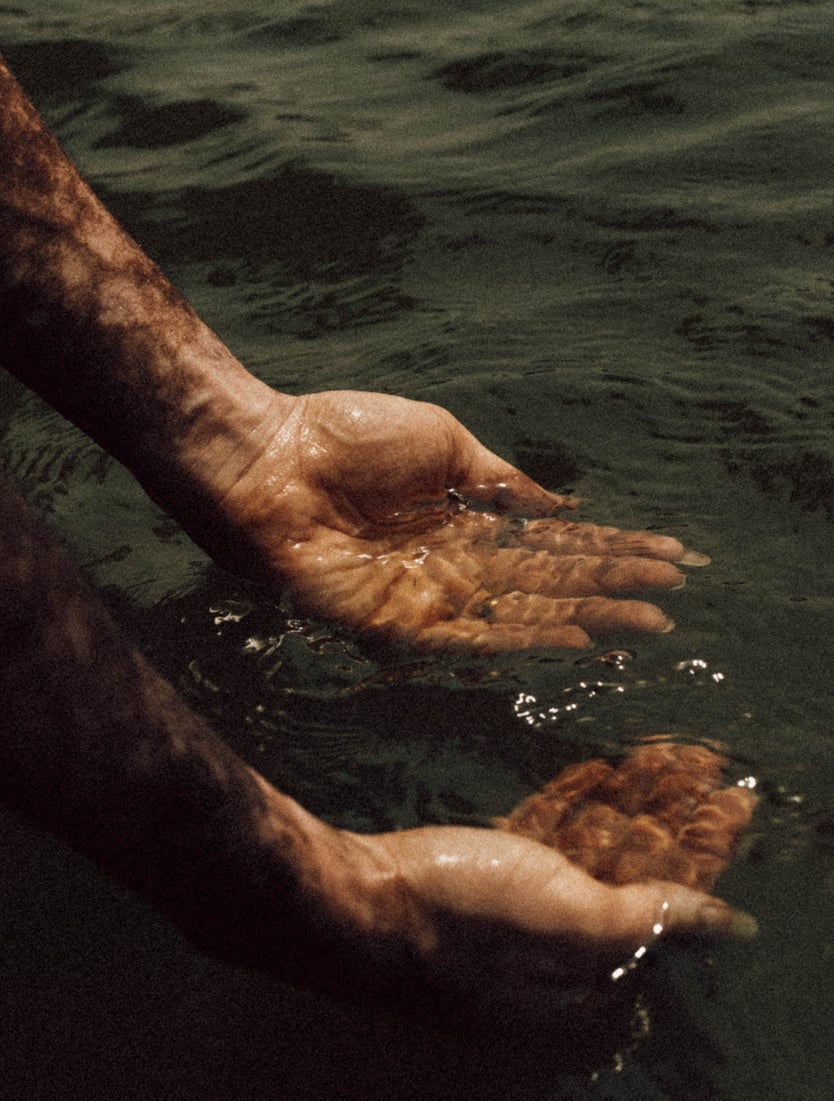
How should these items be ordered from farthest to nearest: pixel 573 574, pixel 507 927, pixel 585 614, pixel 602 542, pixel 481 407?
pixel 481 407 < pixel 602 542 < pixel 573 574 < pixel 585 614 < pixel 507 927

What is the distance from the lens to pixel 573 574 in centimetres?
290

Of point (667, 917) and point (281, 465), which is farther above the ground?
point (281, 465)

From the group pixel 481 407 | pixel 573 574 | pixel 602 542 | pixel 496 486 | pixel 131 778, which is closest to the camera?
pixel 131 778

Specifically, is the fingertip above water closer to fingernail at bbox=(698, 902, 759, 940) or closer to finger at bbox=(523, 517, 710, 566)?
finger at bbox=(523, 517, 710, 566)

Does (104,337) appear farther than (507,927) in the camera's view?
Yes

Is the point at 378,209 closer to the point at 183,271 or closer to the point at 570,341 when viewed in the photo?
the point at 183,271

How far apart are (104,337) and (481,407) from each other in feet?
3.82

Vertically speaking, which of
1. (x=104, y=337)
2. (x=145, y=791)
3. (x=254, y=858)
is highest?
(x=104, y=337)

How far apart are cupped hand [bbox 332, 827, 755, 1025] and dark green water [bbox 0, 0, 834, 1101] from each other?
0.21ft

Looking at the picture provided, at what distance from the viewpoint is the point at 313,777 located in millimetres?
2447

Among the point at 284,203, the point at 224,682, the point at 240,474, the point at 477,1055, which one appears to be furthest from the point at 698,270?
the point at 477,1055

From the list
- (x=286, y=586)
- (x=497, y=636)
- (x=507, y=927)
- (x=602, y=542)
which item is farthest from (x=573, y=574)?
(x=507, y=927)

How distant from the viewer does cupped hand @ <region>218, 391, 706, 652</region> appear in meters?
2.80

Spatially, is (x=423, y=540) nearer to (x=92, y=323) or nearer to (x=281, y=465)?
(x=281, y=465)
